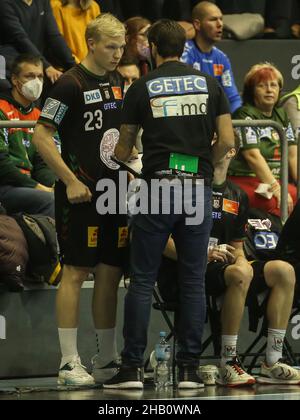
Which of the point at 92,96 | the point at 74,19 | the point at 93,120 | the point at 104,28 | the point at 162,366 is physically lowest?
the point at 162,366

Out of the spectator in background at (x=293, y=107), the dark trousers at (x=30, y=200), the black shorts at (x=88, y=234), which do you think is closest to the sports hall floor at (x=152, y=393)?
the black shorts at (x=88, y=234)

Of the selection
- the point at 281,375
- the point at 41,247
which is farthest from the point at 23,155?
the point at 281,375

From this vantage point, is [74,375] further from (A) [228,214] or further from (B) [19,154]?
(B) [19,154]

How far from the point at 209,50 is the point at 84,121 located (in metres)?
3.96

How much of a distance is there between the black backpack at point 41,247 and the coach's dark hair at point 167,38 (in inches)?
57.5

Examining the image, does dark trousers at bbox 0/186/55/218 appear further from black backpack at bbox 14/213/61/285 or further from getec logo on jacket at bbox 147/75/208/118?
getec logo on jacket at bbox 147/75/208/118

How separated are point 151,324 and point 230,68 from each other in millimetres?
3460

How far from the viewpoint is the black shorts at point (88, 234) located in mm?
7289

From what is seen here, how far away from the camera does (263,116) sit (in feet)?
32.3

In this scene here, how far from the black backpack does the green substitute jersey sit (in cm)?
189

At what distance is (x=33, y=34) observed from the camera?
10453mm

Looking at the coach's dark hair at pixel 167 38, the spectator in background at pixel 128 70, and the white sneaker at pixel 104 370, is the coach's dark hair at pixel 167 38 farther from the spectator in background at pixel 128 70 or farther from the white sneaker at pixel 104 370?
the spectator in background at pixel 128 70

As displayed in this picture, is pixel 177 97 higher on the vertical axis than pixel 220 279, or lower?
higher

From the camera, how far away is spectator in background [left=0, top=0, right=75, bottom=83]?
396 inches
